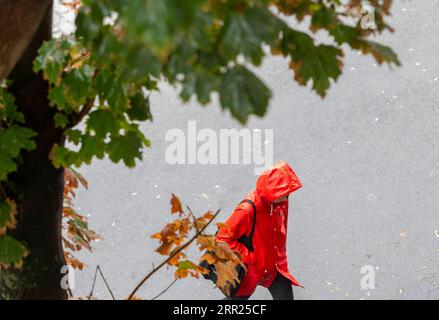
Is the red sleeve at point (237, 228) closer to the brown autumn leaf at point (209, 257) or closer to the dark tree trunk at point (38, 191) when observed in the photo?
the brown autumn leaf at point (209, 257)

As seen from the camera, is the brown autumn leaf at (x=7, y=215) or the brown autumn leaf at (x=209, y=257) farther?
the brown autumn leaf at (x=209, y=257)

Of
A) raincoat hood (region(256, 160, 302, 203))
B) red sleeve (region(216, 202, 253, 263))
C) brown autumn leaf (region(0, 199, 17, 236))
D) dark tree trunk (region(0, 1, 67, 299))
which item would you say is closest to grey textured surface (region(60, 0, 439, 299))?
red sleeve (region(216, 202, 253, 263))

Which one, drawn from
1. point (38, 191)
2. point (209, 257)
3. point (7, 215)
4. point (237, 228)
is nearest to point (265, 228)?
point (237, 228)

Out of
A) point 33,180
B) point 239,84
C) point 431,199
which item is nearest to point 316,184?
point 431,199

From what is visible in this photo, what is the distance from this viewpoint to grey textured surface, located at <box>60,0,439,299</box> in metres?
7.86

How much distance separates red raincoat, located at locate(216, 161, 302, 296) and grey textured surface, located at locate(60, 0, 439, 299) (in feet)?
4.16

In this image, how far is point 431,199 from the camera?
833 cm

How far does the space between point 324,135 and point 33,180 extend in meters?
5.44

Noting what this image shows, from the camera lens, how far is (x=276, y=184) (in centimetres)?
612

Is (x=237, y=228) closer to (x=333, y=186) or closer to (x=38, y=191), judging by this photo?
(x=38, y=191)

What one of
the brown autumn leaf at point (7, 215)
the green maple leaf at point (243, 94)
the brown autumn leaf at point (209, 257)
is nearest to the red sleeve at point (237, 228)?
the brown autumn leaf at point (209, 257)

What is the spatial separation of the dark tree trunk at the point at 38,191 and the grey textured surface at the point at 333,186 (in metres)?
3.49

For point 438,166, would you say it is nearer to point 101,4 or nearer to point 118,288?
point 118,288

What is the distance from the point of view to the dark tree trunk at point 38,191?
4.06m
